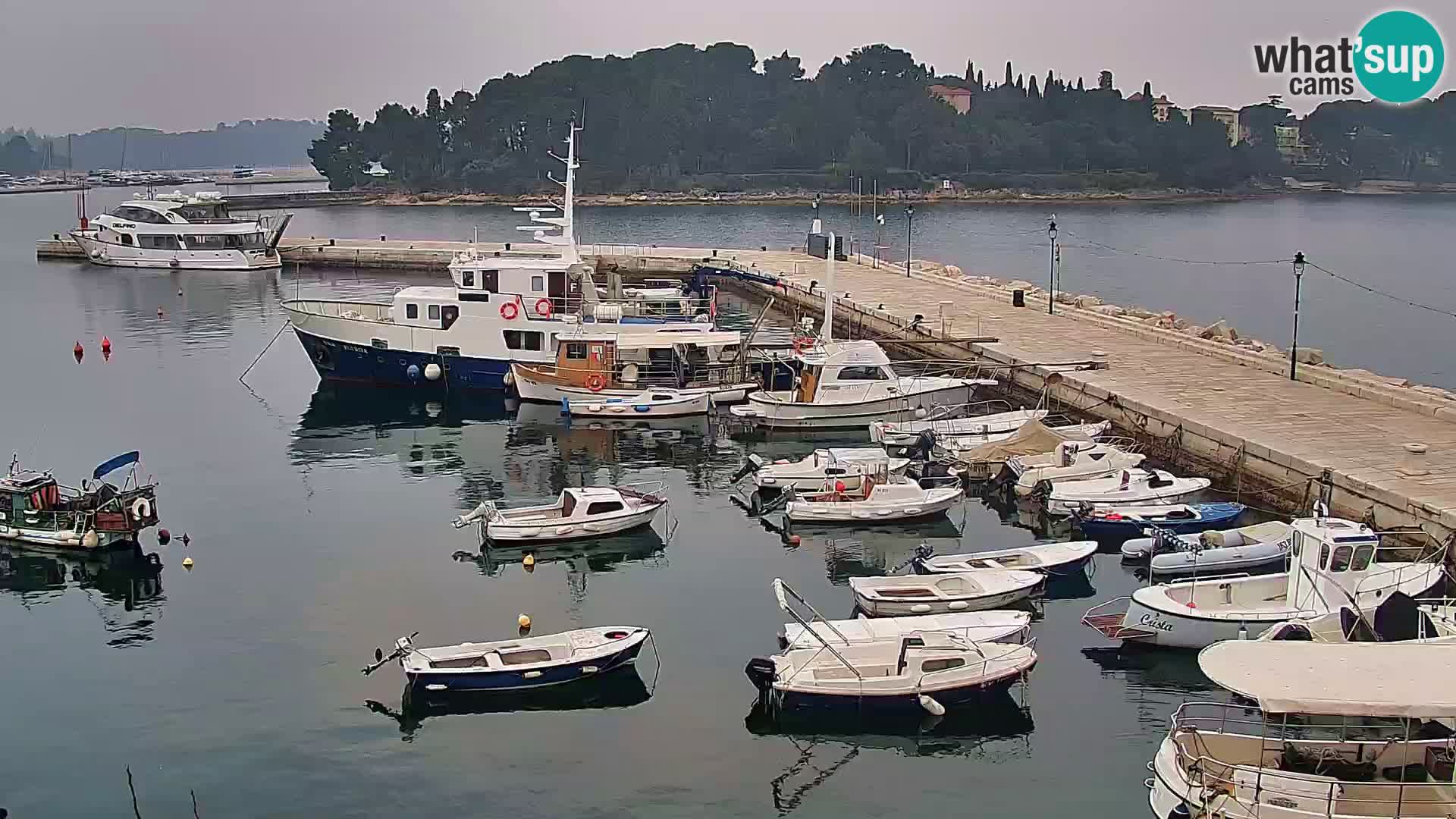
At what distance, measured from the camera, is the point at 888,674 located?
18.2 m

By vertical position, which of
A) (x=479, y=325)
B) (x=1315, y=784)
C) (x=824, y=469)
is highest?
(x=479, y=325)

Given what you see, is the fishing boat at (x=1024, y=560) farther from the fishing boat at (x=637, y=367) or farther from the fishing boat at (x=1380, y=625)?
the fishing boat at (x=637, y=367)

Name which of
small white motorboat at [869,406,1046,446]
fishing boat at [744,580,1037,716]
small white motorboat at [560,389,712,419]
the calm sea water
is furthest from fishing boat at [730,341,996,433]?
fishing boat at [744,580,1037,716]

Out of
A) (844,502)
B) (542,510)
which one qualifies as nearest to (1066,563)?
(844,502)

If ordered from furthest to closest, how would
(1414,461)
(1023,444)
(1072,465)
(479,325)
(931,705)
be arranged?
(479,325) < (1023,444) < (1072,465) < (1414,461) < (931,705)

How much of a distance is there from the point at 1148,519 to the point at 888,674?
29.1ft

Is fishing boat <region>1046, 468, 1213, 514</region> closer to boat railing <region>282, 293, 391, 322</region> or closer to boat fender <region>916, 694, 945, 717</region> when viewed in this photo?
boat fender <region>916, 694, 945, 717</region>

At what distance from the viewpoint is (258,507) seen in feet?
95.9

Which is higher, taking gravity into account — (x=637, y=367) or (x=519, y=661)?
(x=637, y=367)

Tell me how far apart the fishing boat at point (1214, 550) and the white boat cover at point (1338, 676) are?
24.1 feet

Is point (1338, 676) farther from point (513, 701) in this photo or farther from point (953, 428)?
point (953, 428)

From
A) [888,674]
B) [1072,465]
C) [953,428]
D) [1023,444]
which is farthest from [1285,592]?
[953,428]

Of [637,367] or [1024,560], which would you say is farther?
[637,367]

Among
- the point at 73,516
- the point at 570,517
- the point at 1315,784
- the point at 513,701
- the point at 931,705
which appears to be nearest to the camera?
the point at 1315,784
